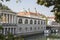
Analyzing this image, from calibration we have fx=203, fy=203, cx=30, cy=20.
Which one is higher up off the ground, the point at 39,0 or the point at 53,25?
the point at 39,0

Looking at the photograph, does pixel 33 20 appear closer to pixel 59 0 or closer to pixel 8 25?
pixel 8 25

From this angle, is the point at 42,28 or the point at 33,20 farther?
the point at 42,28

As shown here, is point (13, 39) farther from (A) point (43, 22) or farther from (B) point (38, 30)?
(A) point (43, 22)

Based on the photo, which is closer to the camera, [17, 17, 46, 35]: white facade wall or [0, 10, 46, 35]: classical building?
[0, 10, 46, 35]: classical building

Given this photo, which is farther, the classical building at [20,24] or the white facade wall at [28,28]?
the white facade wall at [28,28]

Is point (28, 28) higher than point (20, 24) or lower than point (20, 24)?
lower

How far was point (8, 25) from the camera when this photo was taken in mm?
32281

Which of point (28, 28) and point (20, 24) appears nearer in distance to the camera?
point (20, 24)

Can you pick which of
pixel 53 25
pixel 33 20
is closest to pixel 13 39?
pixel 33 20

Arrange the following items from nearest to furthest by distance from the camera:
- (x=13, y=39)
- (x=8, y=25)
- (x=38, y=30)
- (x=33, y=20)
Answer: (x=13, y=39) < (x=8, y=25) < (x=33, y=20) < (x=38, y=30)

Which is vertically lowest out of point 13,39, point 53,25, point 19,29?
point 53,25

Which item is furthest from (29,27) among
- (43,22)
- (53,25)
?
(53,25)

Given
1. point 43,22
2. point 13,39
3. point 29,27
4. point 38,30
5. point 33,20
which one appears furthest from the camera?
point 43,22

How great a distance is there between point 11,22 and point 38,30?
14298 millimetres
